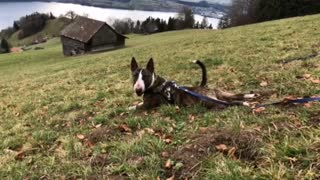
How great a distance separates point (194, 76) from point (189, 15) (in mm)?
105589

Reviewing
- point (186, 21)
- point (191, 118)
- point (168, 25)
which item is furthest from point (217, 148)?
point (186, 21)

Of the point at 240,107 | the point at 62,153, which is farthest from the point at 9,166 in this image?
the point at 240,107

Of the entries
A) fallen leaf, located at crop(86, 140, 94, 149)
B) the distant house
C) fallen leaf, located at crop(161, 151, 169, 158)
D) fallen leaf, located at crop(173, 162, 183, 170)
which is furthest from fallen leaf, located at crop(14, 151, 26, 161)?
the distant house

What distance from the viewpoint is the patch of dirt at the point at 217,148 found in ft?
14.7

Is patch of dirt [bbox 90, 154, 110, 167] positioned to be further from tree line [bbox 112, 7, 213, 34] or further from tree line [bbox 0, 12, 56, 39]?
tree line [bbox 0, 12, 56, 39]

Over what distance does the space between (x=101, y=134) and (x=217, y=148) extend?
2286mm

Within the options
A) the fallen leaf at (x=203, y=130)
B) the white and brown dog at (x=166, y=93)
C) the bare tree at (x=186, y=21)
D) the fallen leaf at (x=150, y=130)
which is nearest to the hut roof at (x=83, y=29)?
the bare tree at (x=186, y=21)

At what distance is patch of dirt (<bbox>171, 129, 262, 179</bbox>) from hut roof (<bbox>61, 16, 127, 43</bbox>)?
63298 millimetres

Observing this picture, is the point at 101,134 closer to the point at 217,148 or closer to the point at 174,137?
the point at 174,137

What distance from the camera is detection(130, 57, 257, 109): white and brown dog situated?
7.08 metres

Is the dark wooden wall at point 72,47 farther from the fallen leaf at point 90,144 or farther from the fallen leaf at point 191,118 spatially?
the fallen leaf at point 90,144

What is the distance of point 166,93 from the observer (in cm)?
746

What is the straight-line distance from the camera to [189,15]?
11444 centimetres

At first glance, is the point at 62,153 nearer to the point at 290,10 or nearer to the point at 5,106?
the point at 5,106
